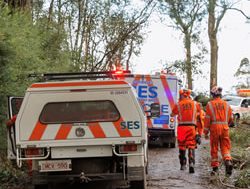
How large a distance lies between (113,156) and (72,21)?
17331 mm

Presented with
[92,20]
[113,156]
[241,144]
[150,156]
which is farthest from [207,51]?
[113,156]

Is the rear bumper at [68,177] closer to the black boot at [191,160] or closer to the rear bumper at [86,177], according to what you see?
the rear bumper at [86,177]

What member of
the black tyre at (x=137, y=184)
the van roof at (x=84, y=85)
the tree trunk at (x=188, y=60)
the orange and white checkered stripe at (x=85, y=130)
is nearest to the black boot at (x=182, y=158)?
the black tyre at (x=137, y=184)

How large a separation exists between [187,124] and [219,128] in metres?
1.03

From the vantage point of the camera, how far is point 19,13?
12875mm

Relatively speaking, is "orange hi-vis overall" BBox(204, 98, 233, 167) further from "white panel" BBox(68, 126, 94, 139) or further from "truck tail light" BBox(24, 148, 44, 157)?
"truck tail light" BBox(24, 148, 44, 157)

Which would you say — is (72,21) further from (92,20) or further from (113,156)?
(113,156)

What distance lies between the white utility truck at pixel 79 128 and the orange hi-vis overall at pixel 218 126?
2821 millimetres

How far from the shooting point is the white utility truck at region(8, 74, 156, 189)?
7.60m

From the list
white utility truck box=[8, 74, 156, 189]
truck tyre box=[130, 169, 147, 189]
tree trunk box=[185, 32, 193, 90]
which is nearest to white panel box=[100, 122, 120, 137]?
white utility truck box=[8, 74, 156, 189]

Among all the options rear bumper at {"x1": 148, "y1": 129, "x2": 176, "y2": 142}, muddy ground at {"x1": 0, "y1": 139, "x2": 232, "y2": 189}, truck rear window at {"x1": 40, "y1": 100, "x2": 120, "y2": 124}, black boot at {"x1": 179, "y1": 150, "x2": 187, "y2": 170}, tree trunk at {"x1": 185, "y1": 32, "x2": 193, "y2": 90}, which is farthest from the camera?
tree trunk at {"x1": 185, "y1": 32, "x2": 193, "y2": 90}

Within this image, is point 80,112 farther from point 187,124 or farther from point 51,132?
point 187,124

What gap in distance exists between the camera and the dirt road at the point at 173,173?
31.1 feet

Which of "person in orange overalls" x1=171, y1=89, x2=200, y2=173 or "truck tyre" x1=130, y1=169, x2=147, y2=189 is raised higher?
"person in orange overalls" x1=171, y1=89, x2=200, y2=173
